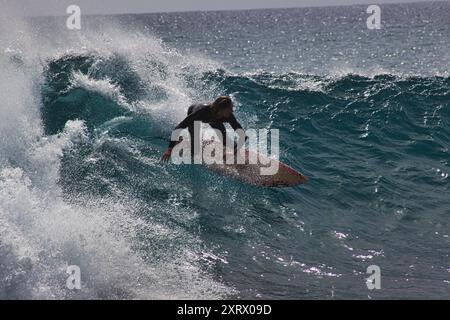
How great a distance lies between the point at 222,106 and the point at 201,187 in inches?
70.4

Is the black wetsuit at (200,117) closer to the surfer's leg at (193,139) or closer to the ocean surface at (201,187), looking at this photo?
the surfer's leg at (193,139)

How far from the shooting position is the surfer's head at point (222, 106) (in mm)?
8539

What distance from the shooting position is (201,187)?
9703mm

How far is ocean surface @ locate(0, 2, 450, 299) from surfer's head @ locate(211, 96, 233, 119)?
156cm

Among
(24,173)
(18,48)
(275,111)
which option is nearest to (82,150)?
(24,173)

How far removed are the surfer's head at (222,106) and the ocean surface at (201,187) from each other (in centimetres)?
156

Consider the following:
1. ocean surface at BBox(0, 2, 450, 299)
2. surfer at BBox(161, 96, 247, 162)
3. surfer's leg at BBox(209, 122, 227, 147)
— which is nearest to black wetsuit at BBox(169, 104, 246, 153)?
surfer at BBox(161, 96, 247, 162)

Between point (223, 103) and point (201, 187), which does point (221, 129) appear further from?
point (201, 187)

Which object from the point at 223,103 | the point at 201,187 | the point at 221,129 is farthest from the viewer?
the point at 201,187

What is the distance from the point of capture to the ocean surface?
6.41m

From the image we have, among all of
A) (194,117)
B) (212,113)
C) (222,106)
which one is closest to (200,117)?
(194,117)

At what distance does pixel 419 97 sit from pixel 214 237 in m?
9.81

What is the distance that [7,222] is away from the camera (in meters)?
6.30

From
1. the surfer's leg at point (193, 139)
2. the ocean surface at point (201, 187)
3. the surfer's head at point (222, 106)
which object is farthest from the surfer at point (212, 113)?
the ocean surface at point (201, 187)
